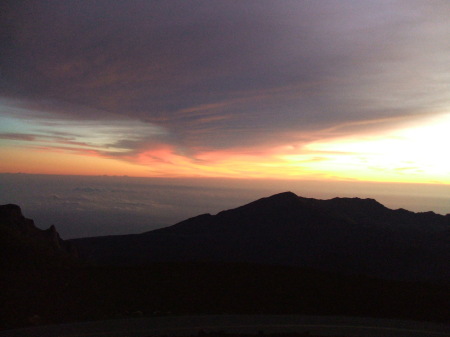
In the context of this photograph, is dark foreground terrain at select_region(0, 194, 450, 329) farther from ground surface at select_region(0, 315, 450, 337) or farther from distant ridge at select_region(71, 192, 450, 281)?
distant ridge at select_region(71, 192, 450, 281)

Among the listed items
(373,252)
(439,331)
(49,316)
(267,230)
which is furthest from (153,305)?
(267,230)

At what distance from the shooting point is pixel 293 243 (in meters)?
80.9

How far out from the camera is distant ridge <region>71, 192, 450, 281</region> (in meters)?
64.6

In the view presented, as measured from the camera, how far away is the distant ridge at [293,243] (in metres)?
64.6

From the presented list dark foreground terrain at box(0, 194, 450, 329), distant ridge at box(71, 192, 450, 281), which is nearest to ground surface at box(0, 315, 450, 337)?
dark foreground terrain at box(0, 194, 450, 329)

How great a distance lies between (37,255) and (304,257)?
54.3 meters

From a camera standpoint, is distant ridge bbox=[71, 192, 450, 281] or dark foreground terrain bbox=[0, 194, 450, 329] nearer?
dark foreground terrain bbox=[0, 194, 450, 329]

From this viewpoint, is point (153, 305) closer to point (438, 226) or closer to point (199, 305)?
point (199, 305)

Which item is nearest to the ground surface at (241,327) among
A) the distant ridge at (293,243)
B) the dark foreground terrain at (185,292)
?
the dark foreground terrain at (185,292)

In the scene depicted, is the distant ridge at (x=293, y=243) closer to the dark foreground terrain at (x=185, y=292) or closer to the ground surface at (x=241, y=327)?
the dark foreground terrain at (x=185, y=292)

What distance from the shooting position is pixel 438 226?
103312 mm

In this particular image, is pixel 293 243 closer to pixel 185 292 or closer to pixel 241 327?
pixel 185 292

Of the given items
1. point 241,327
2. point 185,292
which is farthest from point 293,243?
point 241,327

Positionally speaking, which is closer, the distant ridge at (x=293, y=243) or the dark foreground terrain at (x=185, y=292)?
the dark foreground terrain at (x=185, y=292)
